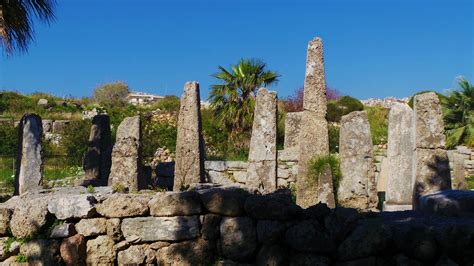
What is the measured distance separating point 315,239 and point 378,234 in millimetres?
686

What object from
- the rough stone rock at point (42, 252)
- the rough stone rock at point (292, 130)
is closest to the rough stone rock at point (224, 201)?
the rough stone rock at point (42, 252)

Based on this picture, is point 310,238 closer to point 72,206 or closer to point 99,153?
point 72,206

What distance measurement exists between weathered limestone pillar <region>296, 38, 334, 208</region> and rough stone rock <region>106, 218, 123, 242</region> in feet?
18.7

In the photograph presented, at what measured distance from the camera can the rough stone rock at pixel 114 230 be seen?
22.6ft

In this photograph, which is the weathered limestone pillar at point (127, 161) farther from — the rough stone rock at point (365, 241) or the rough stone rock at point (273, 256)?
the rough stone rock at point (365, 241)

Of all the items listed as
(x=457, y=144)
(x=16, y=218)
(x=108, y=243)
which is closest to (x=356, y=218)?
(x=108, y=243)

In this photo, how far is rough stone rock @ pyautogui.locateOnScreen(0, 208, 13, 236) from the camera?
7223 millimetres

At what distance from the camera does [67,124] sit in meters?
26.0

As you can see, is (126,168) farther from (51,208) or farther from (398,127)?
(398,127)

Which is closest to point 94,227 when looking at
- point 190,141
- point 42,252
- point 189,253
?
point 42,252

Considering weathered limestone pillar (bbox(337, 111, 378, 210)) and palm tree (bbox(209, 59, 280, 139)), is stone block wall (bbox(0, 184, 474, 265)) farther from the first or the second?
palm tree (bbox(209, 59, 280, 139))

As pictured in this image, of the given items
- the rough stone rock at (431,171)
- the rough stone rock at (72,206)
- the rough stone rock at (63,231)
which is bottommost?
the rough stone rock at (63,231)

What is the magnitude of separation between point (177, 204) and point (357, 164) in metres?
5.36

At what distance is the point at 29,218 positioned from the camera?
7.10m
